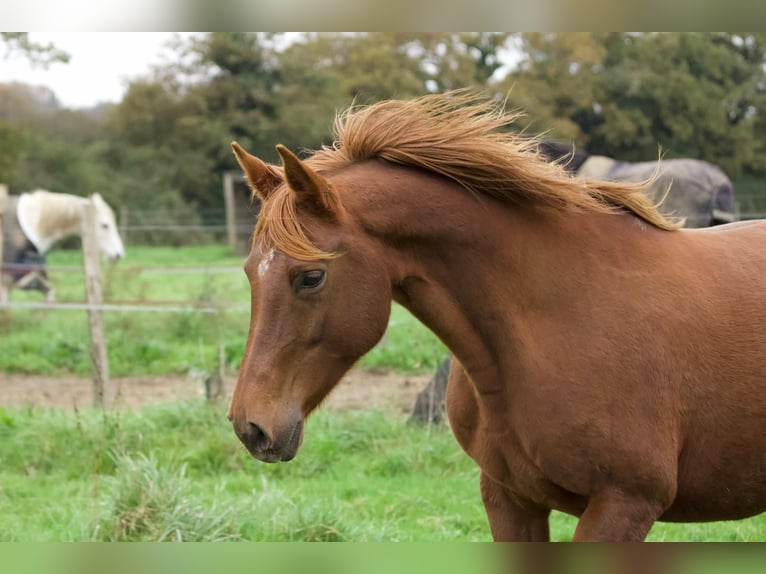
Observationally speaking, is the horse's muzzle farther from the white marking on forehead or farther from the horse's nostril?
the white marking on forehead

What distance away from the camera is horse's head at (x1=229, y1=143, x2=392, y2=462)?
247 cm

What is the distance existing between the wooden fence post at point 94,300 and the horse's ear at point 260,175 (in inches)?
192

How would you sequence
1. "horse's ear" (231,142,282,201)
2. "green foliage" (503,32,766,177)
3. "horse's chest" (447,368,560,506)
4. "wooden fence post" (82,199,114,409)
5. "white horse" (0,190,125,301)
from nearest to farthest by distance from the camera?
"horse's chest" (447,368,560,506) → "horse's ear" (231,142,282,201) → "wooden fence post" (82,199,114,409) → "white horse" (0,190,125,301) → "green foliage" (503,32,766,177)

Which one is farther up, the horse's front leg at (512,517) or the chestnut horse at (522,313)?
the chestnut horse at (522,313)

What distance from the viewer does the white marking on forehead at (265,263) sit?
2529 mm

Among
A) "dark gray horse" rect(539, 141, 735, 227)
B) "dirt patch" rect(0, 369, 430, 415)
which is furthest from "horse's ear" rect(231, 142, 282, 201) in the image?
"dark gray horse" rect(539, 141, 735, 227)

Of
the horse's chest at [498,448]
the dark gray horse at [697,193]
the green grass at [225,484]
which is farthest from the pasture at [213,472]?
the dark gray horse at [697,193]

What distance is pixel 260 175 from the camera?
113 inches

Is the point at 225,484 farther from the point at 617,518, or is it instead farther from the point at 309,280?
the point at 617,518

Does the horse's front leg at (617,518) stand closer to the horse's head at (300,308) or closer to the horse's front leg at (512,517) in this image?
the horse's front leg at (512,517)

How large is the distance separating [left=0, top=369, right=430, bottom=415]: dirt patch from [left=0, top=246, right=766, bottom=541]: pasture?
148mm

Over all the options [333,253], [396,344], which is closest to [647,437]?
[333,253]

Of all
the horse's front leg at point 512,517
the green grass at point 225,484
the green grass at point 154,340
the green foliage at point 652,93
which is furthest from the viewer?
the green foliage at point 652,93

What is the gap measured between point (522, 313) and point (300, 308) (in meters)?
0.71
